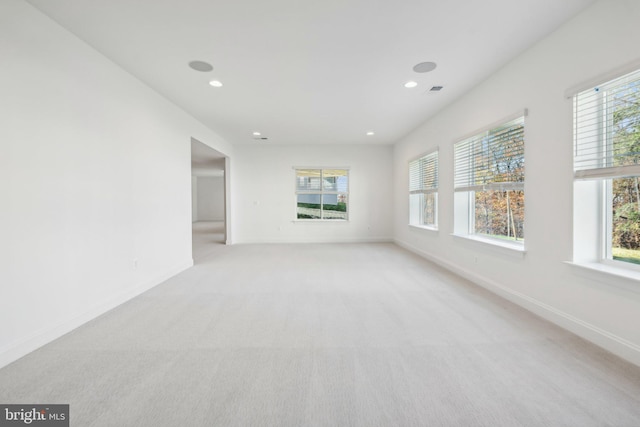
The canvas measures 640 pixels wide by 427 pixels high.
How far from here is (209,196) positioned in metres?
14.3

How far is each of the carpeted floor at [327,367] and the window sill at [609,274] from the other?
1.70ft

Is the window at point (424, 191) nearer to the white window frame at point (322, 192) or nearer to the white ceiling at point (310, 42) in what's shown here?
the white ceiling at point (310, 42)

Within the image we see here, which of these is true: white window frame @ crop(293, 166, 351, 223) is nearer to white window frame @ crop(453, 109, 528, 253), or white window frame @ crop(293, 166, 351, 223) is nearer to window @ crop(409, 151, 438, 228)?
window @ crop(409, 151, 438, 228)

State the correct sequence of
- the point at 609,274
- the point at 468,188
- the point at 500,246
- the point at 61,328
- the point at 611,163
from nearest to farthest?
1. the point at 609,274
2. the point at 611,163
3. the point at 61,328
4. the point at 500,246
5. the point at 468,188

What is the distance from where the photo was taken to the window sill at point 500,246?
275 cm

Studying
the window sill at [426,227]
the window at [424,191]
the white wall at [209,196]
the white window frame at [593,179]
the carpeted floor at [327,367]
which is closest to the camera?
the carpeted floor at [327,367]

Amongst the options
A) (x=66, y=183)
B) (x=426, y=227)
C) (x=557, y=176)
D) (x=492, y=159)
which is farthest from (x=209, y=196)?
(x=557, y=176)

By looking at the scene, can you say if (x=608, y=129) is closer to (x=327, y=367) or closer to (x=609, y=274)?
(x=609, y=274)

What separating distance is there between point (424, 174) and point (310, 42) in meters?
3.72

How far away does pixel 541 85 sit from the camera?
2449 mm

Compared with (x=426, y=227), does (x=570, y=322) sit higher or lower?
lower

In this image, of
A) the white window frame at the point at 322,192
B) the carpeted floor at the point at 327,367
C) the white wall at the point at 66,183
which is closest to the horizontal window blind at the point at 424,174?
the white window frame at the point at 322,192

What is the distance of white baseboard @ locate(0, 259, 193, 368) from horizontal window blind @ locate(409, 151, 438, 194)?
4835 millimetres

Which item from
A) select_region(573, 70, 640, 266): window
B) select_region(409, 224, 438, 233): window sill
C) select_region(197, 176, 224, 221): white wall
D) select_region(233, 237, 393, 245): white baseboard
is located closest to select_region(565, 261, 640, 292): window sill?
select_region(573, 70, 640, 266): window
